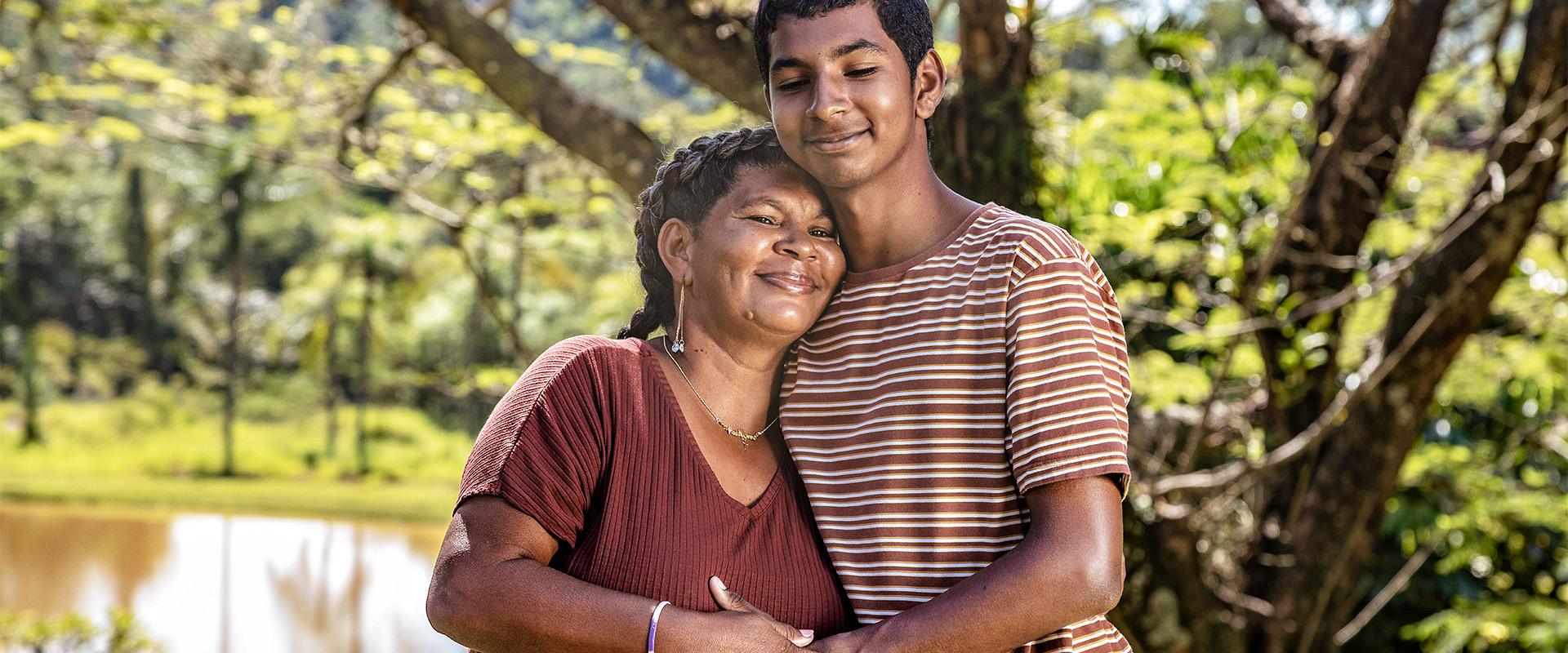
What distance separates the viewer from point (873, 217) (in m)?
1.65

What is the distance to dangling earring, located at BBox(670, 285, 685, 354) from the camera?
1713 millimetres

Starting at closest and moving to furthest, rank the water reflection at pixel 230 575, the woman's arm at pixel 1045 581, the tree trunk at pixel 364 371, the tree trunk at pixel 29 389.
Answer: the woman's arm at pixel 1045 581, the water reflection at pixel 230 575, the tree trunk at pixel 364 371, the tree trunk at pixel 29 389

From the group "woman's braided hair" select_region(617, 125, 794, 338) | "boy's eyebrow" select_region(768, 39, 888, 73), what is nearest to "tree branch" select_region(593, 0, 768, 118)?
"woman's braided hair" select_region(617, 125, 794, 338)

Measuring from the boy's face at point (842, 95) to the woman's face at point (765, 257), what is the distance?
2.9 inches

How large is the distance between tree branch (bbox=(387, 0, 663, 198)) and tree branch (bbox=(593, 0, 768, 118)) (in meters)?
0.22

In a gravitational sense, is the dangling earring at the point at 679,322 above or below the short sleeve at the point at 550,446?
above

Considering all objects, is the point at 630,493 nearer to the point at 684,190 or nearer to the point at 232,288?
the point at 684,190

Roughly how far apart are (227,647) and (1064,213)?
57.9 ft

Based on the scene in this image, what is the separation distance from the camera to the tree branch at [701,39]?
345 cm

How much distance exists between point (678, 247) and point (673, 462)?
285 millimetres

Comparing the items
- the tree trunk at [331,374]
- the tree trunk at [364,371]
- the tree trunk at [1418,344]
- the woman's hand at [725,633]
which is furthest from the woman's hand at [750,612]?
the tree trunk at [331,374]

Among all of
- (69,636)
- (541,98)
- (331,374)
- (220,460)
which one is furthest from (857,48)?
(220,460)

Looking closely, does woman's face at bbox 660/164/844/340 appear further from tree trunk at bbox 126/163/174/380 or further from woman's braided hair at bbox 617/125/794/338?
tree trunk at bbox 126/163/174/380

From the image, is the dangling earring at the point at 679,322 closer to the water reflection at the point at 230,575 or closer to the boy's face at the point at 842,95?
the boy's face at the point at 842,95
